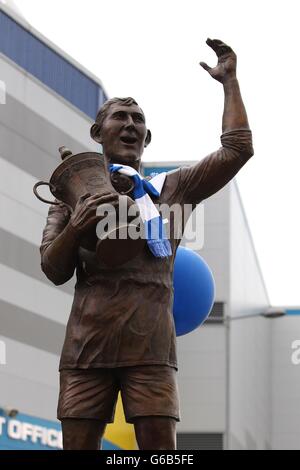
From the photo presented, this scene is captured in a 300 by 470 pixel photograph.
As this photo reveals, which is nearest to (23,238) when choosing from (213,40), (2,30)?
(2,30)

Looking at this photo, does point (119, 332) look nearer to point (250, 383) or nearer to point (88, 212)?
point (88, 212)

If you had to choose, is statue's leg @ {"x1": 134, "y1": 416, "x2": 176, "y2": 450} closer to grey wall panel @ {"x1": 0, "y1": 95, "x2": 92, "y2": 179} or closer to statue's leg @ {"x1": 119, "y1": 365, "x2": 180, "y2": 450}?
statue's leg @ {"x1": 119, "y1": 365, "x2": 180, "y2": 450}

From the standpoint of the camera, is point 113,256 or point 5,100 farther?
point 5,100

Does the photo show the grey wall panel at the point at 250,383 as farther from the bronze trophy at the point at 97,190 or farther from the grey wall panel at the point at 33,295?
the bronze trophy at the point at 97,190

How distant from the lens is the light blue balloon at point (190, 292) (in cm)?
827

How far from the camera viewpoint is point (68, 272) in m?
5.52

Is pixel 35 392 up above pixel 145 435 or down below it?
above

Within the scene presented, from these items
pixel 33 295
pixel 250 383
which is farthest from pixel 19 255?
pixel 250 383

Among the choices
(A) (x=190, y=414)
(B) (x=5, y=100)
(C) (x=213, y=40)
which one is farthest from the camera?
(A) (x=190, y=414)

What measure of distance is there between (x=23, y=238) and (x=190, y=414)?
13232mm

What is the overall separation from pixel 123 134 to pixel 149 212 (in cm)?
45
